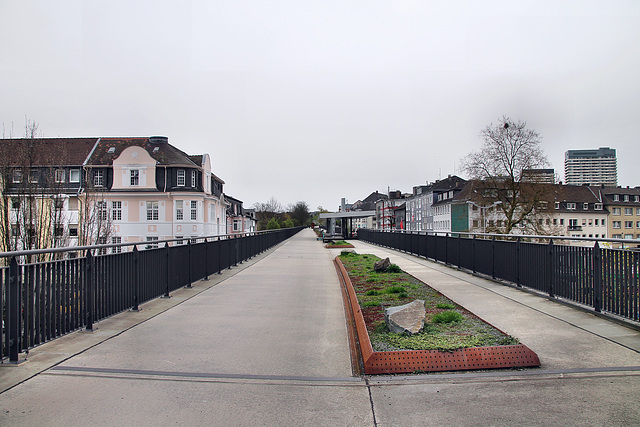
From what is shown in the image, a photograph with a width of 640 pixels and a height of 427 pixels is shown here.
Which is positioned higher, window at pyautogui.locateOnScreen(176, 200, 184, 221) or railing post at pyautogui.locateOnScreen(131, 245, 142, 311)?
window at pyautogui.locateOnScreen(176, 200, 184, 221)

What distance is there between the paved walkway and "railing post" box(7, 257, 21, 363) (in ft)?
0.65

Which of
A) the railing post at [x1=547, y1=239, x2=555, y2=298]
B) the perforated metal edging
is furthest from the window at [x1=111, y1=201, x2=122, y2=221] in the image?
the perforated metal edging

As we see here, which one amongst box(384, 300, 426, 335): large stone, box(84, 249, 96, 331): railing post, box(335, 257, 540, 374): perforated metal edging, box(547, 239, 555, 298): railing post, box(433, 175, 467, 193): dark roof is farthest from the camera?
box(433, 175, 467, 193): dark roof

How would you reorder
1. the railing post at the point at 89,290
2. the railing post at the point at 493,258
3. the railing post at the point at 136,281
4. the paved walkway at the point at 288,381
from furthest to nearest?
the railing post at the point at 493,258, the railing post at the point at 136,281, the railing post at the point at 89,290, the paved walkway at the point at 288,381

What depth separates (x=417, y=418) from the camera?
142 inches

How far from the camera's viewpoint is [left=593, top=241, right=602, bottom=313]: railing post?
276 inches

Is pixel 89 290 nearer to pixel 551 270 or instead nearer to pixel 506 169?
pixel 551 270

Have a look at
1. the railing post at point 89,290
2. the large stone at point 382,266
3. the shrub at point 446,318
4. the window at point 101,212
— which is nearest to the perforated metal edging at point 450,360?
the shrub at point 446,318

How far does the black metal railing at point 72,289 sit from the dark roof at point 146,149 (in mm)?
44221

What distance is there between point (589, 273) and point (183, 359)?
251 inches

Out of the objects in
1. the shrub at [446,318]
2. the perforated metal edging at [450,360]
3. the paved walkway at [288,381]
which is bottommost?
the paved walkway at [288,381]

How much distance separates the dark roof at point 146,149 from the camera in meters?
51.9

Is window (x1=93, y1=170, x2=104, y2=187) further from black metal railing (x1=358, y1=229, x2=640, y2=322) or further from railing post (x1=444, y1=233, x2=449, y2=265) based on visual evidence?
black metal railing (x1=358, y1=229, x2=640, y2=322)

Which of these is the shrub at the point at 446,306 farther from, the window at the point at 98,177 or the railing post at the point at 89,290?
the window at the point at 98,177
